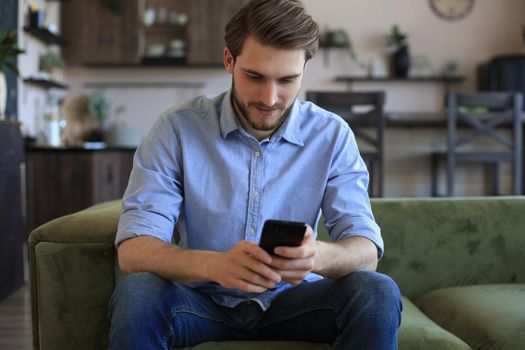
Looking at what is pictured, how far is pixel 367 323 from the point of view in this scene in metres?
1.25

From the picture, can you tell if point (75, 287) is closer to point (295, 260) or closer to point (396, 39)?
point (295, 260)

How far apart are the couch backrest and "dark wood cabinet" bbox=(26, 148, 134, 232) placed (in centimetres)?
325

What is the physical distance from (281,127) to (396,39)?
513 centimetres

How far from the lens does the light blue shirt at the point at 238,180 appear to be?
1.48 meters

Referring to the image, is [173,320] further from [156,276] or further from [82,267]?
[82,267]

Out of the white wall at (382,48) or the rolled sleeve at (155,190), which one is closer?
the rolled sleeve at (155,190)

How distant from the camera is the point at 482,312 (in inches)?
65.4

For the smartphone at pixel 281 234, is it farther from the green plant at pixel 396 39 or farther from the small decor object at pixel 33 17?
the green plant at pixel 396 39

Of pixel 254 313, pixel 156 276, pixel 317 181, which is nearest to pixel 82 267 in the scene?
pixel 156 276

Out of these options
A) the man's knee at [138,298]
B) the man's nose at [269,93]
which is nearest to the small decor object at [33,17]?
the man's nose at [269,93]

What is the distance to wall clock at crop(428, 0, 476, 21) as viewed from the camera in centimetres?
652

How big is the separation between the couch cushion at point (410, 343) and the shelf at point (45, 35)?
409cm

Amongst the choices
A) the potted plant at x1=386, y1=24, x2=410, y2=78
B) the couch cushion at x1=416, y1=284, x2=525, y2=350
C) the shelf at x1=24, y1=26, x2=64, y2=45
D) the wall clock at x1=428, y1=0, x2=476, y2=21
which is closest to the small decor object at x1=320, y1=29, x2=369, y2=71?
→ the potted plant at x1=386, y1=24, x2=410, y2=78

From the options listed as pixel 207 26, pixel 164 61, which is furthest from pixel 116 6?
pixel 207 26
